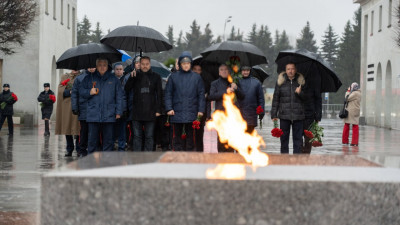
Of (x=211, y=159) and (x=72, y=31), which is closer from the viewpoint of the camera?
(x=211, y=159)

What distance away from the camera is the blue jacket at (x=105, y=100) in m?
11.7

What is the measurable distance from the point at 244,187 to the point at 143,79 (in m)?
7.64

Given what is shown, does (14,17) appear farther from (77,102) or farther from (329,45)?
(329,45)

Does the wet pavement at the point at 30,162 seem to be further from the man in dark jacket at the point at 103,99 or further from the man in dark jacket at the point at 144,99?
the man in dark jacket at the point at 144,99

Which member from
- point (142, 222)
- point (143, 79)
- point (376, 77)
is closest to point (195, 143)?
point (143, 79)

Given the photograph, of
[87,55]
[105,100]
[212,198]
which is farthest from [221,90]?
[212,198]

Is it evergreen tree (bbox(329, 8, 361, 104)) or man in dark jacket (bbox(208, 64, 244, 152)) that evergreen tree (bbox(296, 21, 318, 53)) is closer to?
evergreen tree (bbox(329, 8, 361, 104))

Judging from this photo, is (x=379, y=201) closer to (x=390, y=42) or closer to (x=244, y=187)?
(x=244, y=187)

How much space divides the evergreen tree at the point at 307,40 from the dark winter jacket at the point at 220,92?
4626 inches

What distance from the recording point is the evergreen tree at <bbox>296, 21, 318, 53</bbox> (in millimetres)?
128750

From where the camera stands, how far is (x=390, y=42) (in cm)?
3769

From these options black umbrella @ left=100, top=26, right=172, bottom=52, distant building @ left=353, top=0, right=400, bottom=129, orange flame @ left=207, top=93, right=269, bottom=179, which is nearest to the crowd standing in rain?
black umbrella @ left=100, top=26, right=172, bottom=52

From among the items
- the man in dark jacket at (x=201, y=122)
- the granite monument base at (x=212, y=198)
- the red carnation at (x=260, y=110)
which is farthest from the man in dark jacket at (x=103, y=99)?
the granite monument base at (x=212, y=198)

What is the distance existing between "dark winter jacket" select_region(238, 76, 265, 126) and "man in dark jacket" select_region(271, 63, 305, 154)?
0.28 metres
